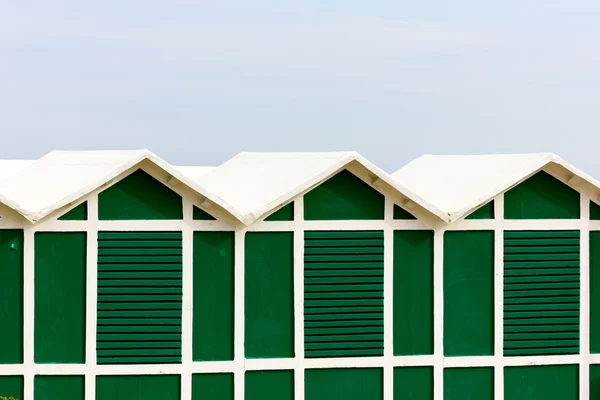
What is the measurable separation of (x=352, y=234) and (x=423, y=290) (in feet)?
3.84

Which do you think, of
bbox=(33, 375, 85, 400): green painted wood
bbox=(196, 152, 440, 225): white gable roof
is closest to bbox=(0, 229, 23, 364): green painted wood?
bbox=(33, 375, 85, 400): green painted wood

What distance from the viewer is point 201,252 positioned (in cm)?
1340

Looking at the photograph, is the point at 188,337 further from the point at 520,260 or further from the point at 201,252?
the point at 520,260

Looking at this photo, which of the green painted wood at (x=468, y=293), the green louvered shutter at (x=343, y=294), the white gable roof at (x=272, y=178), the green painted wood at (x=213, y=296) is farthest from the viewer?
the green painted wood at (x=468, y=293)

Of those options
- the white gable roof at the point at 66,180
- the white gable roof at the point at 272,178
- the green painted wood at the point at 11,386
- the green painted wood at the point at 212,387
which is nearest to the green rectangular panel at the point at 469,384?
the white gable roof at the point at 272,178

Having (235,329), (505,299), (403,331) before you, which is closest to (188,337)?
(235,329)

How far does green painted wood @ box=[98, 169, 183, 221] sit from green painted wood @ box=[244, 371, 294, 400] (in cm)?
216

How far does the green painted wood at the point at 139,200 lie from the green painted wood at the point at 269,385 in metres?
2.16

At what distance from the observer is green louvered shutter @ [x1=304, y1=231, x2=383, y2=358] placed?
44.7 feet

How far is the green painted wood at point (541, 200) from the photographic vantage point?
46.4 ft

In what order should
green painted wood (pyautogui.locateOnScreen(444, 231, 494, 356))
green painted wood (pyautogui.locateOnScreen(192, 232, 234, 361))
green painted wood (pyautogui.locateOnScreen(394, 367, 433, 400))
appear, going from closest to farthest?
green painted wood (pyautogui.locateOnScreen(192, 232, 234, 361)) < green painted wood (pyautogui.locateOnScreen(394, 367, 433, 400)) < green painted wood (pyautogui.locateOnScreen(444, 231, 494, 356))

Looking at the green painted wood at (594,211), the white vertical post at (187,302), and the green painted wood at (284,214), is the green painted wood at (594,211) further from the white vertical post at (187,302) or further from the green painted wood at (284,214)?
the white vertical post at (187,302)

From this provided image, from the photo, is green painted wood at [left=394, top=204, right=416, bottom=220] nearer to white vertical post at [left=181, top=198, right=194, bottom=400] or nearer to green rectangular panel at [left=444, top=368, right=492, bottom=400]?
green rectangular panel at [left=444, top=368, right=492, bottom=400]

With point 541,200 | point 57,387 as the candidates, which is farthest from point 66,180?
point 541,200
